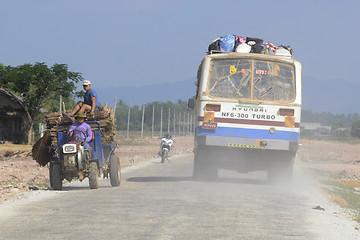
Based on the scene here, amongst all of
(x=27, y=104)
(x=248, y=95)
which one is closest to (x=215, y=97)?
(x=248, y=95)

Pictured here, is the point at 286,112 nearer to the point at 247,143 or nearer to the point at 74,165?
the point at 247,143

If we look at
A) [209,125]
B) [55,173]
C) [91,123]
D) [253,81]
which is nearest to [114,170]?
[91,123]

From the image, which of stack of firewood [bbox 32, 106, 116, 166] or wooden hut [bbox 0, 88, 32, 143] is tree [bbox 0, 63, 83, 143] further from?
stack of firewood [bbox 32, 106, 116, 166]

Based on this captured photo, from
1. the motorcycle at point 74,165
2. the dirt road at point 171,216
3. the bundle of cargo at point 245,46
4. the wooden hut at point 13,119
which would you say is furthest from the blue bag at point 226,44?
the wooden hut at point 13,119

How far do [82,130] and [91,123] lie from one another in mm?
611

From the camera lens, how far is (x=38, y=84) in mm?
56094

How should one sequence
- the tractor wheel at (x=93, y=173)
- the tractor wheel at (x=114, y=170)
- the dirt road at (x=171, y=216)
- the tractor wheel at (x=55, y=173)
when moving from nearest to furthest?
the dirt road at (x=171, y=216) → the tractor wheel at (x=93, y=173) → the tractor wheel at (x=55, y=173) → the tractor wheel at (x=114, y=170)

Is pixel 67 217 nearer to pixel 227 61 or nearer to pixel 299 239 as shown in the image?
pixel 299 239

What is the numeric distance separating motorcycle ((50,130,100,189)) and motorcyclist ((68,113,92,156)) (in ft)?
0.22

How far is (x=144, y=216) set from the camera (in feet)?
34.4

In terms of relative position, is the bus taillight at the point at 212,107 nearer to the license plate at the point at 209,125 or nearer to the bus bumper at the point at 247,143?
the license plate at the point at 209,125

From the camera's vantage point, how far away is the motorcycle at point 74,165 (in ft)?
46.9

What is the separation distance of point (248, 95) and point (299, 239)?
347 inches

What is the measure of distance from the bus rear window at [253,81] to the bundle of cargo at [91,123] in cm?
312
